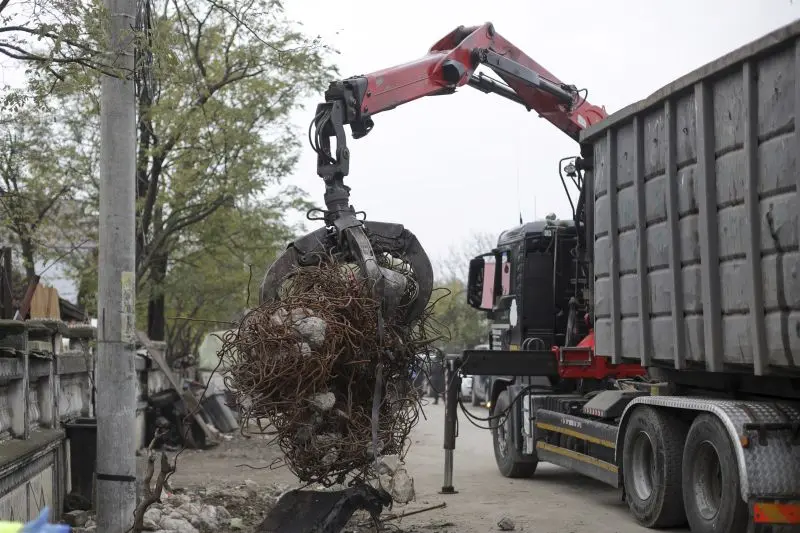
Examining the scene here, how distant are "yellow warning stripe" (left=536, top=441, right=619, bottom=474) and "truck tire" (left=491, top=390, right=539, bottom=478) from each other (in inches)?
30.9

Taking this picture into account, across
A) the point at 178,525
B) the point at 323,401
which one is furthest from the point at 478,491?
the point at 323,401

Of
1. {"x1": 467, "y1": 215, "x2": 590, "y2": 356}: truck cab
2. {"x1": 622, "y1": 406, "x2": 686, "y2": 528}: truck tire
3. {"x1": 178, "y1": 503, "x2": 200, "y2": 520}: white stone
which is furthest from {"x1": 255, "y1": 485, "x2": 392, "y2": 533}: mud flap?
{"x1": 467, "y1": 215, "x2": 590, "y2": 356}: truck cab

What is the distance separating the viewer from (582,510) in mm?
10586

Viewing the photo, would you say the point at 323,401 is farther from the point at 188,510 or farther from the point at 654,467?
the point at 654,467

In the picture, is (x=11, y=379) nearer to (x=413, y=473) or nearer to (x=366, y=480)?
(x=366, y=480)

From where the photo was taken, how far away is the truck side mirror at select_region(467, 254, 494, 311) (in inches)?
564

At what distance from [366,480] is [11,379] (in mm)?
2956

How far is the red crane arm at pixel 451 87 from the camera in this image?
970cm

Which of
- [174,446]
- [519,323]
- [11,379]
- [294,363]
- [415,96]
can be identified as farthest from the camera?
[174,446]

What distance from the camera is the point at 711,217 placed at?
734 centimetres

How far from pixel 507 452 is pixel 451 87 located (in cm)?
499

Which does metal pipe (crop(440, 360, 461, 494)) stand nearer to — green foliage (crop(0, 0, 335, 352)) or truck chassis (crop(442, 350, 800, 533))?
truck chassis (crop(442, 350, 800, 533))

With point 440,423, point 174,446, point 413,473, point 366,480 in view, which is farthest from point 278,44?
point 366,480

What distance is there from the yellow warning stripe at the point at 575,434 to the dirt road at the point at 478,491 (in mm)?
733
